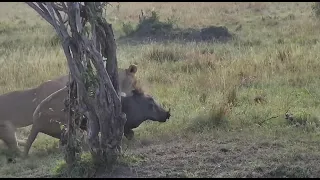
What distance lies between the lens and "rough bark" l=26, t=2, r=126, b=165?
6031mm

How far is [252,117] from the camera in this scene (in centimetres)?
877

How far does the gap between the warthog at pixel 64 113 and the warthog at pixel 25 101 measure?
323 millimetres

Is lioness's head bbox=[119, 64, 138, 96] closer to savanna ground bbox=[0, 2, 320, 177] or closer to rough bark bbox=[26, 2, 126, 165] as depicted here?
savanna ground bbox=[0, 2, 320, 177]

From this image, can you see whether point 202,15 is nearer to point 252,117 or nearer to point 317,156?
point 252,117

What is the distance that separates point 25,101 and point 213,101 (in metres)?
2.78

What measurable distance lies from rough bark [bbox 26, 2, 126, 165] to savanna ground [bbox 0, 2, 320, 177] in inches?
9.7

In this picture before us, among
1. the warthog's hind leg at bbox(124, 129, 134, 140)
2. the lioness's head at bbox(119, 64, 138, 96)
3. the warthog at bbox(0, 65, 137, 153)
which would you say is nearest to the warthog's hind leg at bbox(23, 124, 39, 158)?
the warthog at bbox(0, 65, 137, 153)

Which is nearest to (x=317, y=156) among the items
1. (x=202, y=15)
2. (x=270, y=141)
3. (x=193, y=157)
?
(x=270, y=141)

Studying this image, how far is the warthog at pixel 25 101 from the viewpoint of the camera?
8.88 meters

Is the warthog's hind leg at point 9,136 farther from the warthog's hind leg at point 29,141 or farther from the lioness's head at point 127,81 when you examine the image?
the lioness's head at point 127,81

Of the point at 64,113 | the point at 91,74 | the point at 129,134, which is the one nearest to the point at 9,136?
the point at 64,113

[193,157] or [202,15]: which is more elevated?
[193,157]

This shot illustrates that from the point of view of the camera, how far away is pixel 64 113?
816 centimetres

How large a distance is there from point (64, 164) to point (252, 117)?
10.4 ft
